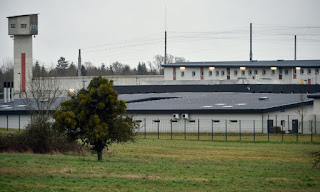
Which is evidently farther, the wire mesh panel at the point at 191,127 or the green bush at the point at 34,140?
the wire mesh panel at the point at 191,127

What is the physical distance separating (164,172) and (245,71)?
65.2m

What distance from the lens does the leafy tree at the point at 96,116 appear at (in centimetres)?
2814

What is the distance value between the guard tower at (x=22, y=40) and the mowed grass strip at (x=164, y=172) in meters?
51.8

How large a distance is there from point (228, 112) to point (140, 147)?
15777 millimetres

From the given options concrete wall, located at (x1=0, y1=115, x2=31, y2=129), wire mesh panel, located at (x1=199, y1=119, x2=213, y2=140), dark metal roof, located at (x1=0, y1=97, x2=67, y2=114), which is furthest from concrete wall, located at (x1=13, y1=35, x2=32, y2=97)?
wire mesh panel, located at (x1=199, y1=119, x2=213, y2=140)

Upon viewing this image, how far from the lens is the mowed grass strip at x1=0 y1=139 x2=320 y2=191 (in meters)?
20.4

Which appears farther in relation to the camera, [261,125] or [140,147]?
[261,125]

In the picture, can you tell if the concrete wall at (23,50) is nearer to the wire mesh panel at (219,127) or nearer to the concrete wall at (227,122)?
the concrete wall at (227,122)

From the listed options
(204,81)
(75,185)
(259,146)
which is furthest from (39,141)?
(204,81)

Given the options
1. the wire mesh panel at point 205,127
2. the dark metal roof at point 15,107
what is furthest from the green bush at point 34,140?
the wire mesh panel at point 205,127

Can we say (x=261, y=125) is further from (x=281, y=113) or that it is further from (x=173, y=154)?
(x=173, y=154)

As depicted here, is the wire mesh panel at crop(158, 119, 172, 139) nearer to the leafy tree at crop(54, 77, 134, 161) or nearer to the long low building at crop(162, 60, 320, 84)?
the leafy tree at crop(54, 77, 134, 161)

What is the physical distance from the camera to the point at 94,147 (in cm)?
2966

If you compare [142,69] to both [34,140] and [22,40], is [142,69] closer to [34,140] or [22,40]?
[22,40]
